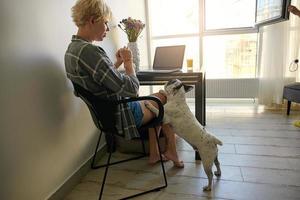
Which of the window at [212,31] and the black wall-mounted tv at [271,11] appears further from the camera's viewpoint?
the window at [212,31]

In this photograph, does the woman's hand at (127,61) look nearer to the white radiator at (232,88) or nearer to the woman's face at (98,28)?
the woman's face at (98,28)

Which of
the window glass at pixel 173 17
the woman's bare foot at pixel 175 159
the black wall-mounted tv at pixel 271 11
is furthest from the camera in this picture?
the window glass at pixel 173 17

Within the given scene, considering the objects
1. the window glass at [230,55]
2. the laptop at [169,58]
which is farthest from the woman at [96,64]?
the window glass at [230,55]

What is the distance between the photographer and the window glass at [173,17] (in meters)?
3.56

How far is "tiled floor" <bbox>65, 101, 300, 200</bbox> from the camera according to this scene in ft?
4.88

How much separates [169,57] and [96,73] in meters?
1.25

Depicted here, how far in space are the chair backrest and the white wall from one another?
0.80 ft

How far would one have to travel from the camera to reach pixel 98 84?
4.26 feet

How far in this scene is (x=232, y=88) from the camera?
348 cm

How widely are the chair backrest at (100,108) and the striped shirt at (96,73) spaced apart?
34mm

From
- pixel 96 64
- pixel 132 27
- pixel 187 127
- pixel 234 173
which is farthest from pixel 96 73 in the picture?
pixel 234 173

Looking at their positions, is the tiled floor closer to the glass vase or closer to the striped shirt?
the striped shirt

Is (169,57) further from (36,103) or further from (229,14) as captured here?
(229,14)

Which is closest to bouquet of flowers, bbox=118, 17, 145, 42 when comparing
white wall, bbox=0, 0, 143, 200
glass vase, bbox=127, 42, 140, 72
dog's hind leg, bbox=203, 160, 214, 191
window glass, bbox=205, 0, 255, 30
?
glass vase, bbox=127, 42, 140, 72
